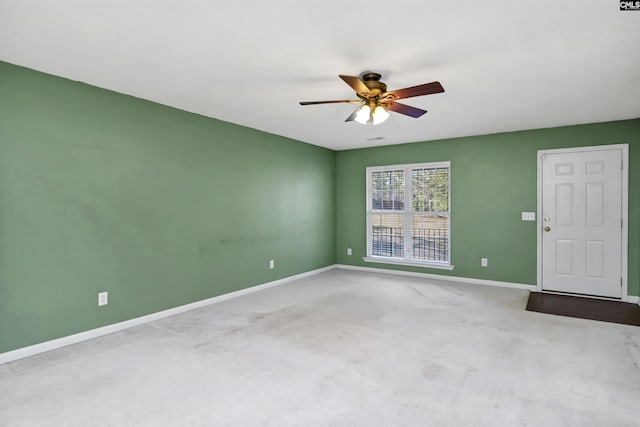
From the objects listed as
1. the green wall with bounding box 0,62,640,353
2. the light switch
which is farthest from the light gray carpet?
the light switch

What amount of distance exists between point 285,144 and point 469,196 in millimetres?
3041

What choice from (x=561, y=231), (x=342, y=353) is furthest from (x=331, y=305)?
(x=561, y=231)

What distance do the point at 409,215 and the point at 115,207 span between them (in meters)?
4.43

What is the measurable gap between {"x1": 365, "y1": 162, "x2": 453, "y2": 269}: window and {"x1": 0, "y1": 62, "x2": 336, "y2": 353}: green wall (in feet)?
6.87

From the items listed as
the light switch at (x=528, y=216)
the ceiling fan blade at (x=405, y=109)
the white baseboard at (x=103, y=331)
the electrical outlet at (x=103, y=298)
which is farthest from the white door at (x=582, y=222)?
the electrical outlet at (x=103, y=298)

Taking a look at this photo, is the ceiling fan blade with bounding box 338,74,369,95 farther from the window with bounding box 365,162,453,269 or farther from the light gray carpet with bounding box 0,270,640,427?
the window with bounding box 365,162,453,269

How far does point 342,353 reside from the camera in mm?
2832

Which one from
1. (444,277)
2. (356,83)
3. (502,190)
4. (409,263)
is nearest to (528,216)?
(502,190)

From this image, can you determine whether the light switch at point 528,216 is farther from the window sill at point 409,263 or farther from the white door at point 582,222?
the window sill at point 409,263

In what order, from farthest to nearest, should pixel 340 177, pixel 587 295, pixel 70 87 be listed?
pixel 340 177, pixel 587 295, pixel 70 87

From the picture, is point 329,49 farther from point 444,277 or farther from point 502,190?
point 444,277

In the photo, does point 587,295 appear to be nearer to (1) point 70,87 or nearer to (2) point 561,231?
(2) point 561,231

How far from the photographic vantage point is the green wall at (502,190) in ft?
14.4

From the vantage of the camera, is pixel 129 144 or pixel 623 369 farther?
pixel 129 144
